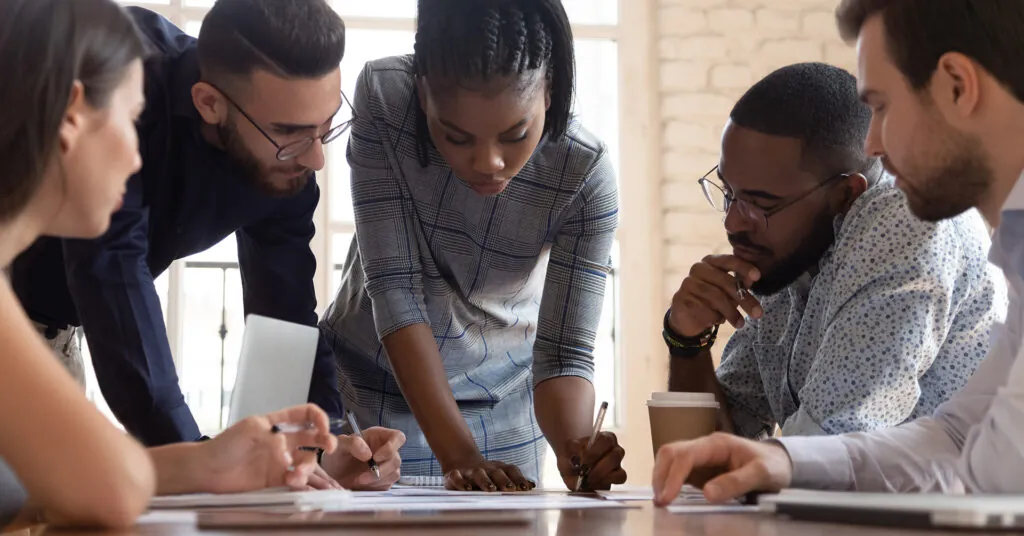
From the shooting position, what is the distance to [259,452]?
1.10m

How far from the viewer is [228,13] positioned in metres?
1.68

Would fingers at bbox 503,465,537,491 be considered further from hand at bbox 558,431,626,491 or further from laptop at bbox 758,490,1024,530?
laptop at bbox 758,490,1024,530

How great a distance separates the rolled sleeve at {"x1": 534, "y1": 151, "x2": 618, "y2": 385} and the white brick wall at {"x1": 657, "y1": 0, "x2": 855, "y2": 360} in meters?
1.96

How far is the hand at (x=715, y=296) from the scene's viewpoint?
1.57m

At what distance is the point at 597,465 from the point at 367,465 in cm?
32

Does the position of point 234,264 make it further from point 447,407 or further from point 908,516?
point 908,516

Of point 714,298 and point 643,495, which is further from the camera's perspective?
point 714,298

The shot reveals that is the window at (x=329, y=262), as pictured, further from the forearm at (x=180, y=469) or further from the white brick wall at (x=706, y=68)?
the forearm at (x=180, y=469)

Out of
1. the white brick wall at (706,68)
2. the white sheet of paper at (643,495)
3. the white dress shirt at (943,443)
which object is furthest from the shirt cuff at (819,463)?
the white brick wall at (706,68)

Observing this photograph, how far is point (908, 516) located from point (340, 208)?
304cm

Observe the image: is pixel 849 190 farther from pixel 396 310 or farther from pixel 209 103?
pixel 209 103

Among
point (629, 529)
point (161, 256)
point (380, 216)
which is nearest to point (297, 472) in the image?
point (629, 529)

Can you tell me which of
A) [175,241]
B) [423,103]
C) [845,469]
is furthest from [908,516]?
[175,241]

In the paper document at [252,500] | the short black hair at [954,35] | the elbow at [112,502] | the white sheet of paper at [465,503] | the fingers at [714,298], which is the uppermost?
the short black hair at [954,35]
